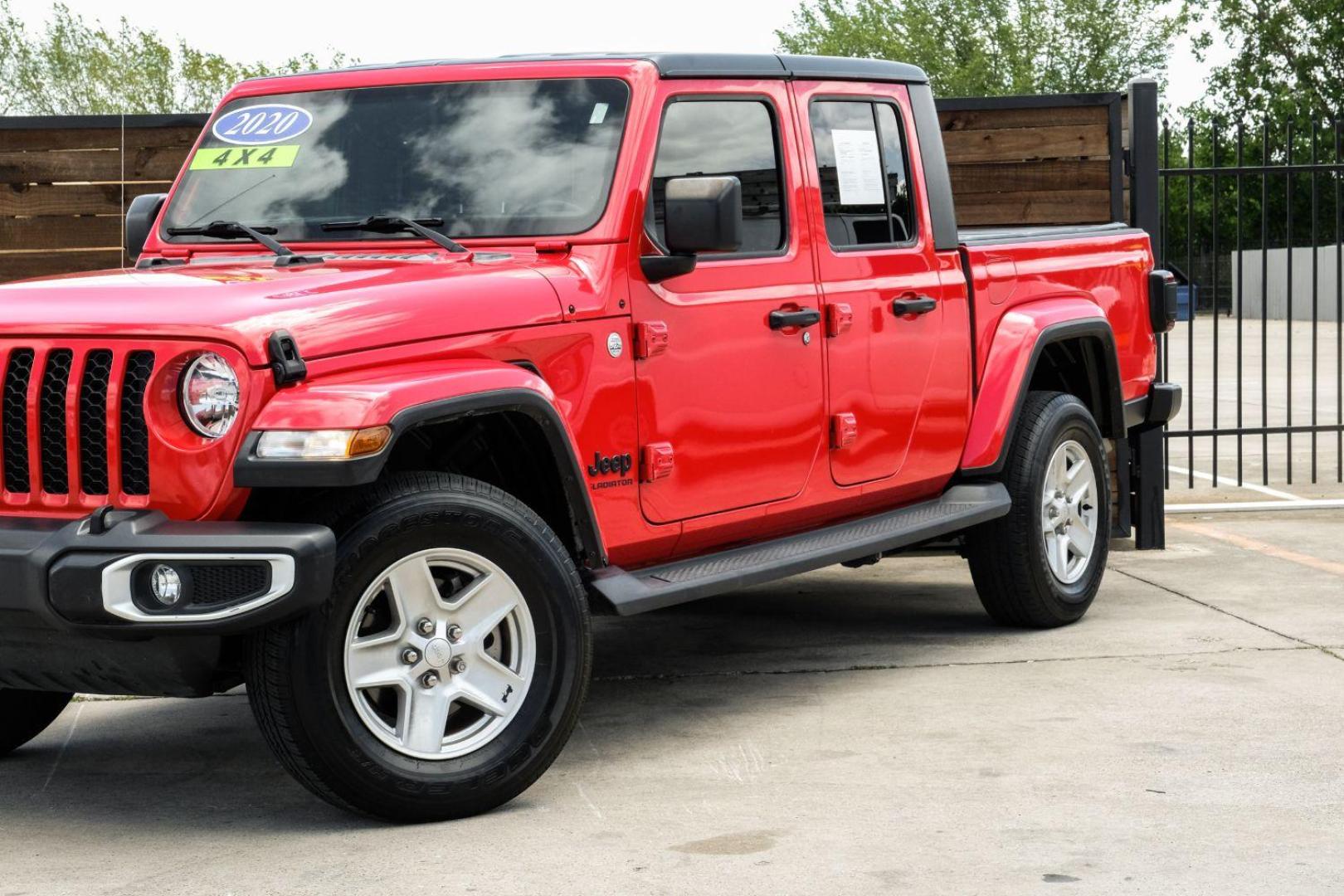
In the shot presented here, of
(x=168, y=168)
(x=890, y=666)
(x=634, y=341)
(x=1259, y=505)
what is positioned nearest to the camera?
(x=634, y=341)

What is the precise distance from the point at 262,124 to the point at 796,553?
7.21 feet

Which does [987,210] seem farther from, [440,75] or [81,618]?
[81,618]

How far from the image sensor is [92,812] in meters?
5.09

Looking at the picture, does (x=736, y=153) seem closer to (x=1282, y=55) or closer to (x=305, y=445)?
(x=305, y=445)

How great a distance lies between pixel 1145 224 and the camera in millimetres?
9430

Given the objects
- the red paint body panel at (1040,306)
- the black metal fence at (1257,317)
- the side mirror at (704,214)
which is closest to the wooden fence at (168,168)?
the black metal fence at (1257,317)

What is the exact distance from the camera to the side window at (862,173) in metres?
6.43

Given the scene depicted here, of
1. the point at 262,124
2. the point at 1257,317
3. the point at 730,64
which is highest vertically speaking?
the point at 730,64

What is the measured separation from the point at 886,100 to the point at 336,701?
3381 millimetres

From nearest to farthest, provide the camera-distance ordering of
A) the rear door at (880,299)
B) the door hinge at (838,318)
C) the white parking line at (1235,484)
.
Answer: the door hinge at (838,318)
the rear door at (880,299)
the white parking line at (1235,484)

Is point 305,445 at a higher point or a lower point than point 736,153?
lower

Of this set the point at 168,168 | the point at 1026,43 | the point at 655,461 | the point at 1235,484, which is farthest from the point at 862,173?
the point at 1026,43

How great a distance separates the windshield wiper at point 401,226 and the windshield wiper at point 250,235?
18 cm

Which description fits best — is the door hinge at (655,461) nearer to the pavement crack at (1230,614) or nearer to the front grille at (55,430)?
the front grille at (55,430)
